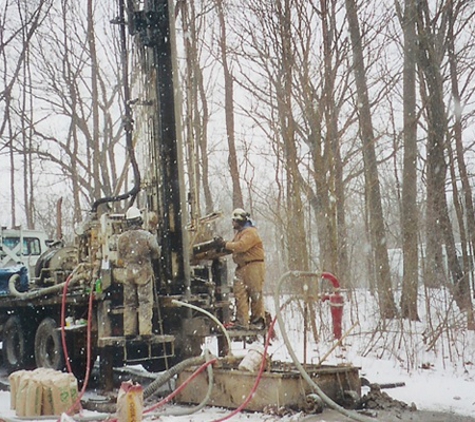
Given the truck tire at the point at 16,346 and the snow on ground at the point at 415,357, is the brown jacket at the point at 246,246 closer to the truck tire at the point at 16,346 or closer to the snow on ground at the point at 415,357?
the snow on ground at the point at 415,357

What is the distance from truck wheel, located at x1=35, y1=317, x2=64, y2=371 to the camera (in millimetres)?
10703

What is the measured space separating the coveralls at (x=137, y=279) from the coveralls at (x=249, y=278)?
1.65 metres

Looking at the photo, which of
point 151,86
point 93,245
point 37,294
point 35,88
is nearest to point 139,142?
point 151,86

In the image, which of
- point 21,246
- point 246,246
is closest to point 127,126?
point 246,246

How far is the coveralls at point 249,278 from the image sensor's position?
1038 centimetres

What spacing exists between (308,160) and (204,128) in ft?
27.3

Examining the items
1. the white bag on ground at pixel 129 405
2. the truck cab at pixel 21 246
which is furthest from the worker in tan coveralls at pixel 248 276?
the truck cab at pixel 21 246

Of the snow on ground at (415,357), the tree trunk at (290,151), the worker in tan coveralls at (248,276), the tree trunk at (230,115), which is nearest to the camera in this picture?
the snow on ground at (415,357)

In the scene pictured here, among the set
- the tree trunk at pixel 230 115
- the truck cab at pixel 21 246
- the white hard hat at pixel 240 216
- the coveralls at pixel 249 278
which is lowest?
the coveralls at pixel 249 278

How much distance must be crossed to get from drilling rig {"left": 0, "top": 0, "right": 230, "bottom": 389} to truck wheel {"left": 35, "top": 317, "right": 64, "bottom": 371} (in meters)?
0.03

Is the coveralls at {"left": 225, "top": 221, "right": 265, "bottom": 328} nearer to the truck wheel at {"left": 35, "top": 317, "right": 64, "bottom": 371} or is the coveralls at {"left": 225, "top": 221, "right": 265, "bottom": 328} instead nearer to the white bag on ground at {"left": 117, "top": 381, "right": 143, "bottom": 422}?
the truck wheel at {"left": 35, "top": 317, "right": 64, "bottom": 371}

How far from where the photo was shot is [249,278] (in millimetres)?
10414

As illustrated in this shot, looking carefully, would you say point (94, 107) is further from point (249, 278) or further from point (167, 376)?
point (167, 376)

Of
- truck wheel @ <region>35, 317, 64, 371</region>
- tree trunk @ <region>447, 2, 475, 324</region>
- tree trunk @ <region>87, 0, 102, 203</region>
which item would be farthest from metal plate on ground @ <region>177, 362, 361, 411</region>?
tree trunk @ <region>87, 0, 102, 203</region>
